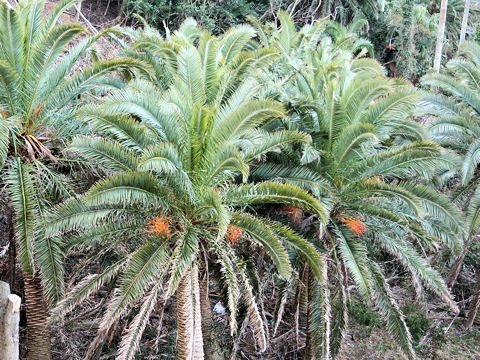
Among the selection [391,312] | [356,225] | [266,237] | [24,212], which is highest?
[24,212]

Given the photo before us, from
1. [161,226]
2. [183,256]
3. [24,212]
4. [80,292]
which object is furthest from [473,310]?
[24,212]

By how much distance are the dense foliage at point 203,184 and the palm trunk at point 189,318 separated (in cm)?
2

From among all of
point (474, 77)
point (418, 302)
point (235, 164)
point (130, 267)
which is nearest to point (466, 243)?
point (418, 302)

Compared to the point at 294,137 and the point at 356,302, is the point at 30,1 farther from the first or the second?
the point at 356,302

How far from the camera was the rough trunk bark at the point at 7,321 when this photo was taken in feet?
15.1

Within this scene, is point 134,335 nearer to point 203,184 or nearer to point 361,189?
point 203,184

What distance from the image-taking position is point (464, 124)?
34.0 feet

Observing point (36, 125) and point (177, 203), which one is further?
point (36, 125)

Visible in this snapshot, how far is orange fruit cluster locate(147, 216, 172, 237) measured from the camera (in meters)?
6.65

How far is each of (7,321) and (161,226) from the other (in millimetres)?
2437

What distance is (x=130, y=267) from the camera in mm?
6430

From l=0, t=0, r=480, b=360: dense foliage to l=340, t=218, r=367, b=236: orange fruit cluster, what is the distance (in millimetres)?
34

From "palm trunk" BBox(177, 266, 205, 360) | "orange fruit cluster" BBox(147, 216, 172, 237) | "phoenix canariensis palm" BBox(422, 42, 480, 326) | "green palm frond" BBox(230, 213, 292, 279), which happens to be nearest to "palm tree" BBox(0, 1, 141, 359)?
"orange fruit cluster" BBox(147, 216, 172, 237)

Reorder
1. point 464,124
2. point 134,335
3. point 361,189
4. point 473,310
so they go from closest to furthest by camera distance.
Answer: point 134,335 < point 361,189 < point 464,124 < point 473,310
